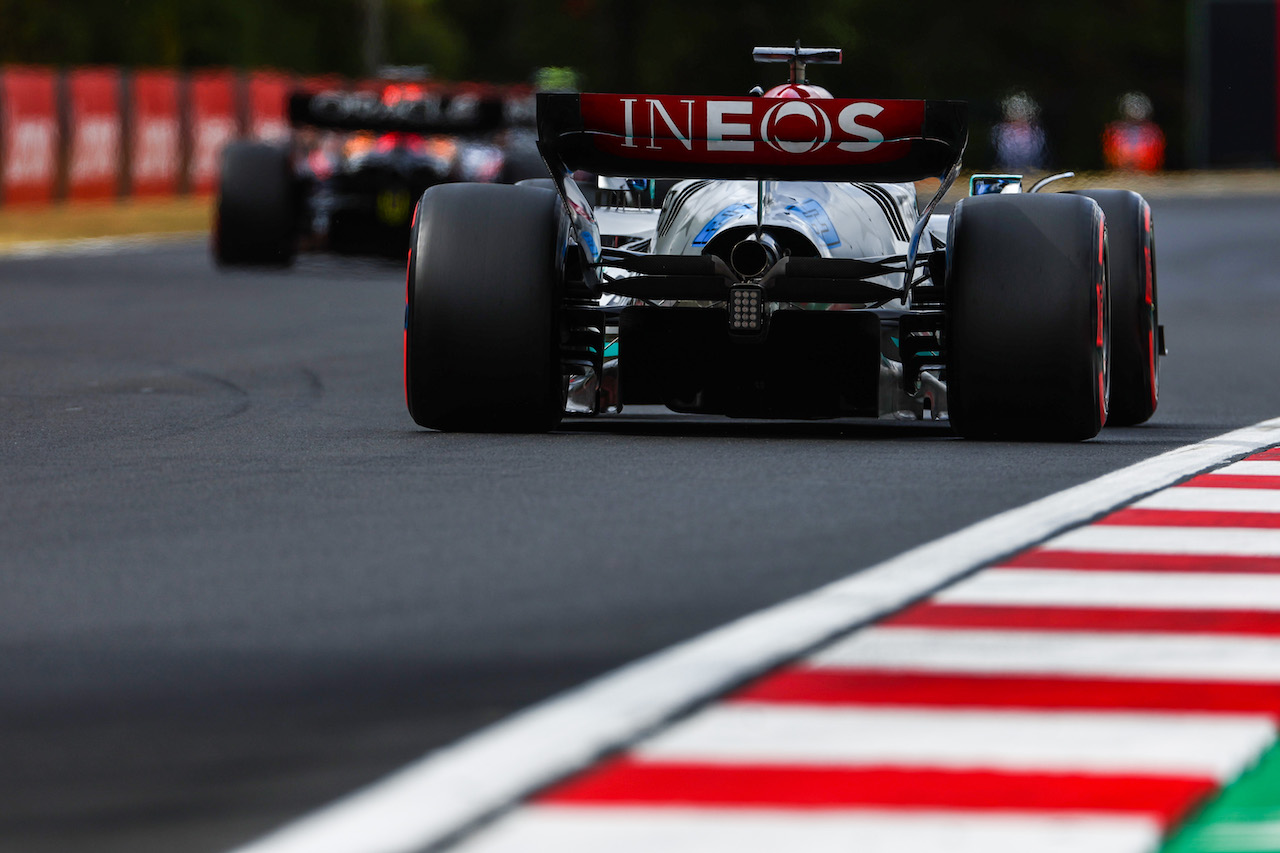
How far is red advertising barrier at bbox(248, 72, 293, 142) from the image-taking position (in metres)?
47.2

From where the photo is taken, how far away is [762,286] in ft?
30.7

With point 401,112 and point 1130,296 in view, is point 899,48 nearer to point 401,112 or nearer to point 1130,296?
point 401,112

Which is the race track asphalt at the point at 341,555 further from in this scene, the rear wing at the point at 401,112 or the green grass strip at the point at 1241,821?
the rear wing at the point at 401,112

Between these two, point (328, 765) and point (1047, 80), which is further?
point (1047, 80)

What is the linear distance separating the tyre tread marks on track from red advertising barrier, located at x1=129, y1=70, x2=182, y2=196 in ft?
123

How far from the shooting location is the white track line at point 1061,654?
521 centimetres

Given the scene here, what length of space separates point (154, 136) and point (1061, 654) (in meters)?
39.2

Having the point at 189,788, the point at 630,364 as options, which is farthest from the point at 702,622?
the point at 630,364

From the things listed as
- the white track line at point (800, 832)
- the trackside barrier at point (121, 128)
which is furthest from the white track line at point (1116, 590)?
the trackside barrier at point (121, 128)

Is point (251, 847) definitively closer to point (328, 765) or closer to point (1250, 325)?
point (328, 765)

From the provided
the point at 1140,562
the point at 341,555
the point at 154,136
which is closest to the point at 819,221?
the point at 1140,562

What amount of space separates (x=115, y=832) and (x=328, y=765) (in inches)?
18.7

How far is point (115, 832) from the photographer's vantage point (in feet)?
13.2

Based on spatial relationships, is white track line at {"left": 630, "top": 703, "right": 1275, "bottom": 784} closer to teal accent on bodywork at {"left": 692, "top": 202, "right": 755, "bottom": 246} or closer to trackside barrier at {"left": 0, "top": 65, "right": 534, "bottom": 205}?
teal accent on bodywork at {"left": 692, "top": 202, "right": 755, "bottom": 246}
